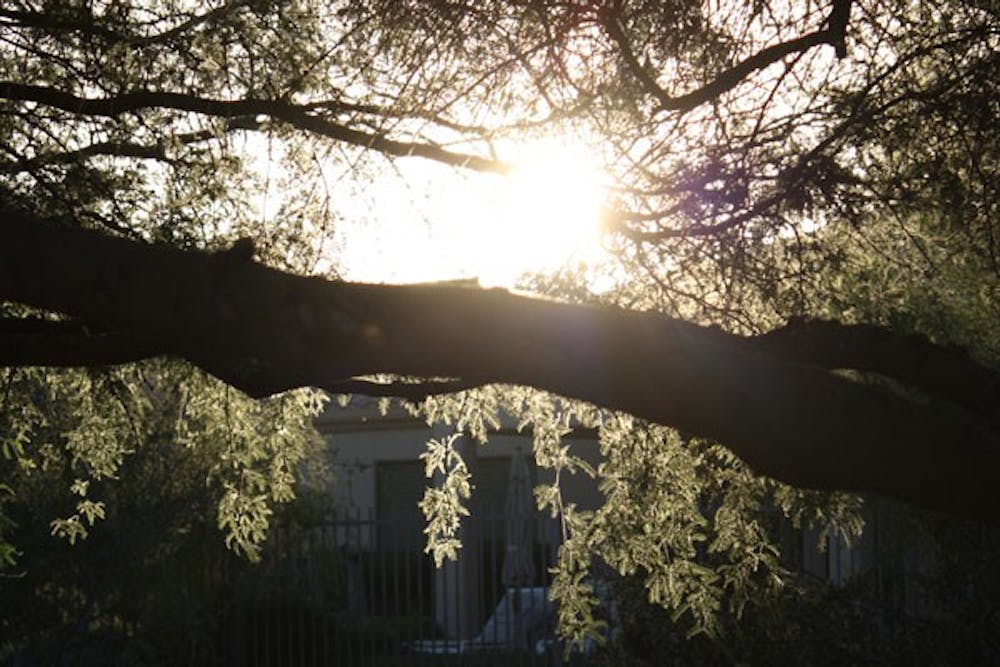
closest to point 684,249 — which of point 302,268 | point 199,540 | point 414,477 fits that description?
point 302,268

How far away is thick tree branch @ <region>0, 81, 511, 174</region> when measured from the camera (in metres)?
8.55

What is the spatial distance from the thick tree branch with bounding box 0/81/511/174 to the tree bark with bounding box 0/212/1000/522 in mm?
3773

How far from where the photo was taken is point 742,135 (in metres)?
7.43

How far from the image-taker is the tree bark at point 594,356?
14.6ft

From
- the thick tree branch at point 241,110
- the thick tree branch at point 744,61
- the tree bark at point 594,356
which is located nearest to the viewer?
the tree bark at point 594,356

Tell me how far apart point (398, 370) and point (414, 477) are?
22.7m

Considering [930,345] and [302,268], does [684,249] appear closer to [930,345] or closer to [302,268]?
[302,268]

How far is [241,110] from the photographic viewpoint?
9.07 meters

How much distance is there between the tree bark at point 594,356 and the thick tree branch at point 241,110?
3.77 metres

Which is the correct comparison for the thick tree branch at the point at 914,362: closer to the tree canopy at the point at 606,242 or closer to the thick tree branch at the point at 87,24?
the tree canopy at the point at 606,242

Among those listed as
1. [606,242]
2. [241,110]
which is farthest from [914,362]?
[241,110]

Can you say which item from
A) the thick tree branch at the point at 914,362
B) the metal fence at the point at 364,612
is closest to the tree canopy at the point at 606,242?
the thick tree branch at the point at 914,362

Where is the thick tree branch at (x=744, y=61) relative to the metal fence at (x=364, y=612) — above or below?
above

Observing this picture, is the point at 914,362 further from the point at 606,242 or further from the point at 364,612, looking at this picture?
the point at 364,612
